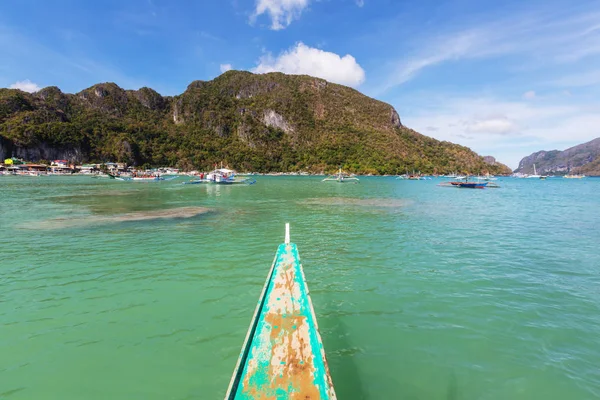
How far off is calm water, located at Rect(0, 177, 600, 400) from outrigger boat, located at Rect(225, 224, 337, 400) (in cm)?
125

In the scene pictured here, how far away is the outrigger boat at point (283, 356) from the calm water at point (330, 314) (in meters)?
1.25

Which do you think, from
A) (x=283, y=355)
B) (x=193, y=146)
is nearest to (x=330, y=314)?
(x=283, y=355)

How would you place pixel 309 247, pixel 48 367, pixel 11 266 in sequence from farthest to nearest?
pixel 309 247 → pixel 11 266 → pixel 48 367

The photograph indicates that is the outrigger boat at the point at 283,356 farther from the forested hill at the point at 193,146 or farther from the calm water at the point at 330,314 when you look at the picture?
the forested hill at the point at 193,146

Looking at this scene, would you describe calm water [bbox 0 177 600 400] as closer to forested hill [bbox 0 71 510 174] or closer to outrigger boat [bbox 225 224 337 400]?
outrigger boat [bbox 225 224 337 400]

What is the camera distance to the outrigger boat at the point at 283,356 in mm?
3068

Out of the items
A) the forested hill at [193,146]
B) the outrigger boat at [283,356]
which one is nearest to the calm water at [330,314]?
the outrigger boat at [283,356]

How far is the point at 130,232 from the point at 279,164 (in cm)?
17302

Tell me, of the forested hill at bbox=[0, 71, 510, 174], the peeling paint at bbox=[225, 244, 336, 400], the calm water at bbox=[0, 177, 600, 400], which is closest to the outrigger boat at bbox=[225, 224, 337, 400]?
the peeling paint at bbox=[225, 244, 336, 400]

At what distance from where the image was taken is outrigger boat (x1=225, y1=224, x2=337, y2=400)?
10.1ft

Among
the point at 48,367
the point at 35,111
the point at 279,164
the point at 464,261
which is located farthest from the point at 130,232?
the point at 35,111

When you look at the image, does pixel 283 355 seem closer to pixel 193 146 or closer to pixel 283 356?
pixel 283 356

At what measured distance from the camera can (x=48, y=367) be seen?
4906 millimetres

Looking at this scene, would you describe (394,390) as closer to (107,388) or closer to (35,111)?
(107,388)
